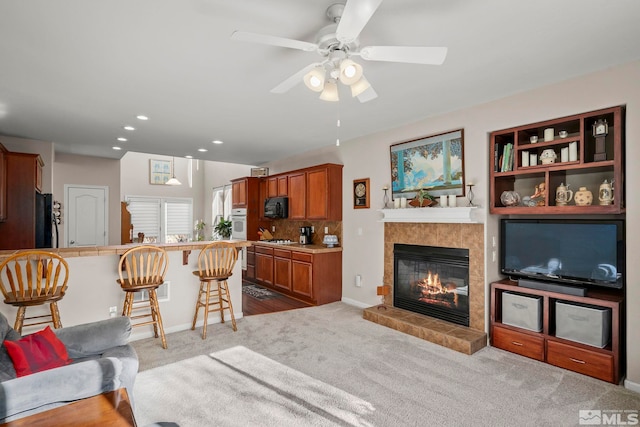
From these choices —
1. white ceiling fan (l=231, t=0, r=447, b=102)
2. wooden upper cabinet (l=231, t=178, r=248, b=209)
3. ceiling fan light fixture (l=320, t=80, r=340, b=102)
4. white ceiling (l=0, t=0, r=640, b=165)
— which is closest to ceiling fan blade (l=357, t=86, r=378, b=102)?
white ceiling fan (l=231, t=0, r=447, b=102)

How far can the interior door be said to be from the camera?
6.34m

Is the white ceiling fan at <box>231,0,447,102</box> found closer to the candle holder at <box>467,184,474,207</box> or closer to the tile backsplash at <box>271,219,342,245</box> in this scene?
the candle holder at <box>467,184,474,207</box>

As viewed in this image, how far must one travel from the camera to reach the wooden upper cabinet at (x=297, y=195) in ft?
18.8

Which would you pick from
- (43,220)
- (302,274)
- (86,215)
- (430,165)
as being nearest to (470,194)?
(430,165)

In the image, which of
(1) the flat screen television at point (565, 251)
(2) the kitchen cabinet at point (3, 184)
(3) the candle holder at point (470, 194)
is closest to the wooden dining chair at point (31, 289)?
(2) the kitchen cabinet at point (3, 184)

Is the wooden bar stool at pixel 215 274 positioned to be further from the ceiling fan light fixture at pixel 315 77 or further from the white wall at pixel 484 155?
the ceiling fan light fixture at pixel 315 77

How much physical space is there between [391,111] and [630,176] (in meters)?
2.21

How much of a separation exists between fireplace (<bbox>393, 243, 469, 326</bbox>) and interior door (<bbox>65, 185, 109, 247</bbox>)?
19.3ft

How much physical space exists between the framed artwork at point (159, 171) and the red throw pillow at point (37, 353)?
8474 mm

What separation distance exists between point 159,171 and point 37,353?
878 centimetres

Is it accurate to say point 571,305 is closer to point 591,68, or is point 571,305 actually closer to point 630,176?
point 630,176

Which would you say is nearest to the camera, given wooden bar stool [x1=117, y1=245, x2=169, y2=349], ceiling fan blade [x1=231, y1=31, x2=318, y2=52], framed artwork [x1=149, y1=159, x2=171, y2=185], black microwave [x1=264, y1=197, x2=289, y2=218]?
ceiling fan blade [x1=231, y1=31, x2=318, y2=52]

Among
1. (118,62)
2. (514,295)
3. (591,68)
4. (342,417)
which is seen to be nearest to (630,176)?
(591,68)

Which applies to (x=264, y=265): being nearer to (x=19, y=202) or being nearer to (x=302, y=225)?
(x=302, y=225)
